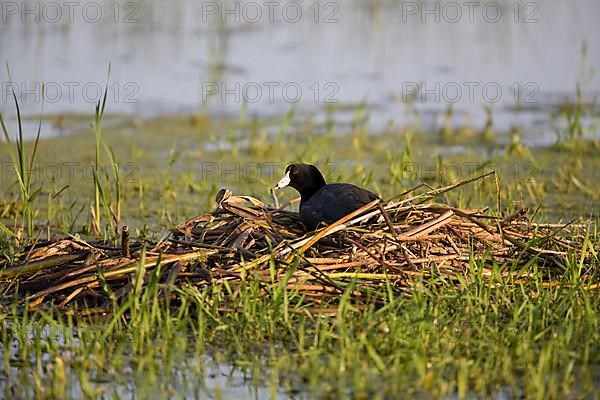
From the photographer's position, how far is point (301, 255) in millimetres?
4797

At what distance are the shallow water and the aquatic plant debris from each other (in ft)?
15.2

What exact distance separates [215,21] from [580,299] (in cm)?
1003

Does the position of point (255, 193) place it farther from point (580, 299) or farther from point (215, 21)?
point (215, 21)

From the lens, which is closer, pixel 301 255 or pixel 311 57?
pixel 301 255

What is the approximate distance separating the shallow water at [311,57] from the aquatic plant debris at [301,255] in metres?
4.64

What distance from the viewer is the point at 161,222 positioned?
22.9 ft

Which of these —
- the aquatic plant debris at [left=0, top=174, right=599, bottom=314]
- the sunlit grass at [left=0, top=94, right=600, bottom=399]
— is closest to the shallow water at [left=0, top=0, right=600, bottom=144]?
the aquatic plant debris at [left=0, top=174, right=599, bottom=314]

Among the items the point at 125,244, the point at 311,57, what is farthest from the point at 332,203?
the point at 311,57

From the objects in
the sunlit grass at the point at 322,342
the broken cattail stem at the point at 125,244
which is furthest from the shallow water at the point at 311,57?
the sunlit grass at the point at 322,342

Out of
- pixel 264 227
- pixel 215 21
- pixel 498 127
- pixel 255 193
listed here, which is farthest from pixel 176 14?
pixel 264 227

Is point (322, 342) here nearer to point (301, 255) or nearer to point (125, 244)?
point (301, 255)

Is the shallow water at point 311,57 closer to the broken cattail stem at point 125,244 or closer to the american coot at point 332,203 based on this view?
the american coot at point 332,203

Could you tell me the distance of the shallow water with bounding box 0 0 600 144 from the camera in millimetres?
11117

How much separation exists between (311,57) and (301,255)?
7.92m
